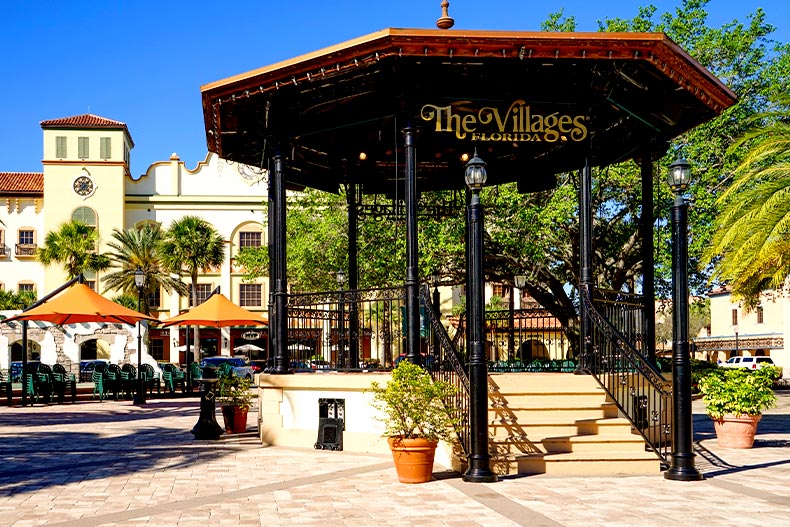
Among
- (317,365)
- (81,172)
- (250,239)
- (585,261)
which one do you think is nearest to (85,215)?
(81,172)

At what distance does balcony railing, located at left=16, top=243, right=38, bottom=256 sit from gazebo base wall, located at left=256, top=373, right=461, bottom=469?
176ft

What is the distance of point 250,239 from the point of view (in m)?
60.8

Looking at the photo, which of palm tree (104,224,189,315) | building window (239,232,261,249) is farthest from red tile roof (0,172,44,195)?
building window (239,232,261,249)

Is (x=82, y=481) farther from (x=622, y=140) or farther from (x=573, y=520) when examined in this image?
(x=622, y=140)

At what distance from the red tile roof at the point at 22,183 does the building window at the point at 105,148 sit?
5.50m

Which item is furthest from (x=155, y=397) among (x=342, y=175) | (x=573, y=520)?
(x=573, y=520)

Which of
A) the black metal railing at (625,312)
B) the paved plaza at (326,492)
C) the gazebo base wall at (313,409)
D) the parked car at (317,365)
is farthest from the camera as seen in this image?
the parked car at (317,365)

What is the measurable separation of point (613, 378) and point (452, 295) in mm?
48885

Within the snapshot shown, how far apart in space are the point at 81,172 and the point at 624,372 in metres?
55.4

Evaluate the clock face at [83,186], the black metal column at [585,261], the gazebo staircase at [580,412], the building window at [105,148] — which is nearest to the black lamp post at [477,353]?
the gazebo staircase at [580,412]

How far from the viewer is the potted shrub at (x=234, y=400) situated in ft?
48.1

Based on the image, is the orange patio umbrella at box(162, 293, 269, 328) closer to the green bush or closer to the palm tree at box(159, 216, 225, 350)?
the green bush

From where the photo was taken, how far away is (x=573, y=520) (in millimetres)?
7465

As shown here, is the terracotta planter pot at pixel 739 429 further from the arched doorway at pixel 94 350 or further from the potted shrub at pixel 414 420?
the arched doorway at pixel 94 350
